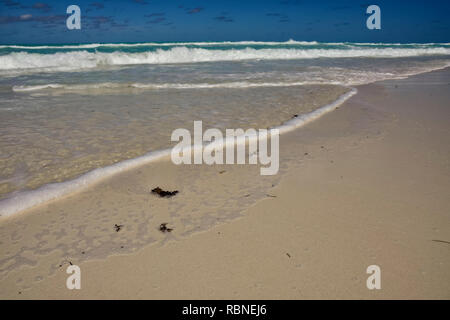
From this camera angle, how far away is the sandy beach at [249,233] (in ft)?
6.18

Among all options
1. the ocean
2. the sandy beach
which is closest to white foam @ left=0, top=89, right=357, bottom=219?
the ocean

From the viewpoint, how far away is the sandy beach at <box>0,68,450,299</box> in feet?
6.18

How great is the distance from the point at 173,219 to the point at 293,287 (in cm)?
117

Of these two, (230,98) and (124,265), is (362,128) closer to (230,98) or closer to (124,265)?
(230,98)

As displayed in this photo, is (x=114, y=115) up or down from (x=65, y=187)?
up

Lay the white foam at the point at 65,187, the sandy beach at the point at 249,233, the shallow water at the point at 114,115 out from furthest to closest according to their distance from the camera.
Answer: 1. the shallow water at the point at 114,115
2. the white foam at the point at 65,187
3. the sandy beach at the point at 249,233

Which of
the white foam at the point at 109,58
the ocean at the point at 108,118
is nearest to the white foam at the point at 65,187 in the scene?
the ocean at the point at 108,118

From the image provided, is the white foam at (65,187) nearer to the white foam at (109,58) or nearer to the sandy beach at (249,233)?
the sandy beach at (249,233)

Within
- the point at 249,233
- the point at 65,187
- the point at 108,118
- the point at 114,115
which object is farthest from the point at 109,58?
Result: the point at 249,233

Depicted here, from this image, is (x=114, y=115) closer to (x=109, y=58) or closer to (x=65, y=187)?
(x=65, y=187)

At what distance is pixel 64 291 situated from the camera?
73.5 inches

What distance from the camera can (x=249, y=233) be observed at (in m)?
2.37
